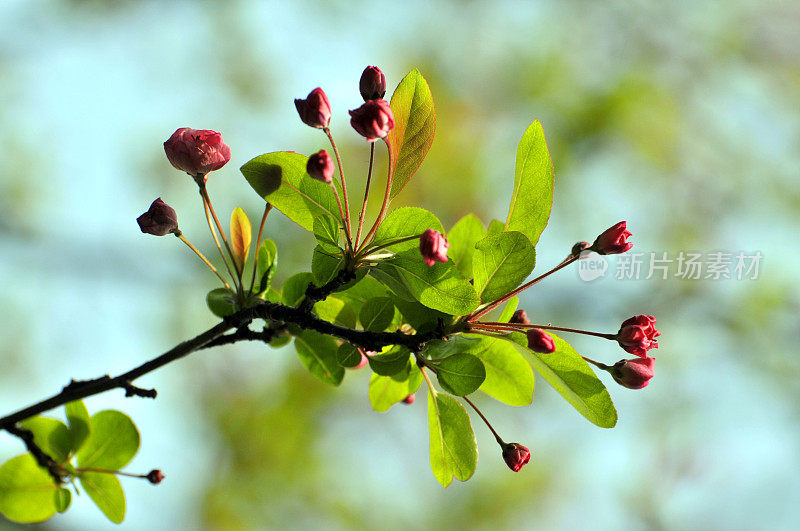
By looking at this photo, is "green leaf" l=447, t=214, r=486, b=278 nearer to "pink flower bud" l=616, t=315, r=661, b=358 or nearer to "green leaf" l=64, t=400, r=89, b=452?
"pink flower bud" l=616, t=315, r=661, b=358

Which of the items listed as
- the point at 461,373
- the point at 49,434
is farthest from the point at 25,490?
the point at 461,373

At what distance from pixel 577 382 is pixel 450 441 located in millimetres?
184

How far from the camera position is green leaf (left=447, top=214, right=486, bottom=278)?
0.86m

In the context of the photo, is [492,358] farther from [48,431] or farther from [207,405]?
[207,405]

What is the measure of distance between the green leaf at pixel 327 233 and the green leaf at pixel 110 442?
43cm

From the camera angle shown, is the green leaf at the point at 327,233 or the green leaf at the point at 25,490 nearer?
the green leaf at the point at 327,233

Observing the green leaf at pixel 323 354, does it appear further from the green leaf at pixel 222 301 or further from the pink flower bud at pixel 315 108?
the pink flower bud at pixel 315 108

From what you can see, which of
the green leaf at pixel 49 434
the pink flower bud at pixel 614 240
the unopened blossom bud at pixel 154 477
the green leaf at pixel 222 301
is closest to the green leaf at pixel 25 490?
the green leaf at pixel 49 434

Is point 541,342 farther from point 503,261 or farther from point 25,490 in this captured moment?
point 25,490

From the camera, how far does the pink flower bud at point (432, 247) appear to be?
596mm

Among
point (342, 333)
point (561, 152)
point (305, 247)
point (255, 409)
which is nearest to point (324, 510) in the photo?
point (255, 409)

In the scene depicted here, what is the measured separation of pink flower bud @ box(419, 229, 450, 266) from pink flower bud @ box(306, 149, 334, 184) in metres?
0.12

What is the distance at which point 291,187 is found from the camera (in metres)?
0.70

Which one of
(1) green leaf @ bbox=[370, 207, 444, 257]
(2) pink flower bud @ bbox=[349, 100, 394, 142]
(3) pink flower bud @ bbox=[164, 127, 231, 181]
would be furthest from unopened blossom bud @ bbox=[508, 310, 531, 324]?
(3) pink flower bud @ bbox=[164, 127, 231, 181]
